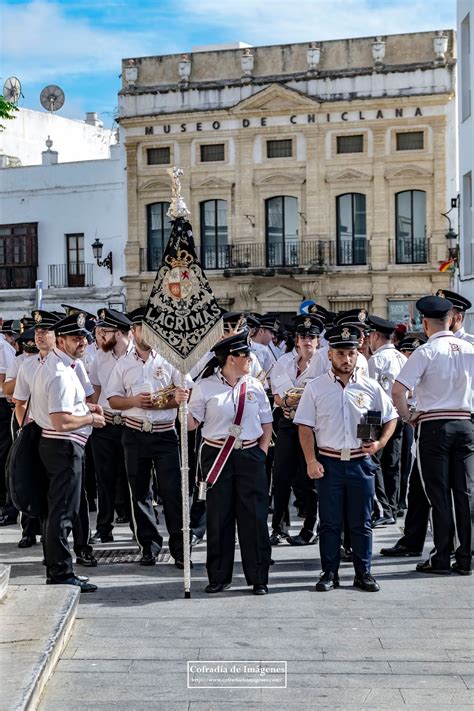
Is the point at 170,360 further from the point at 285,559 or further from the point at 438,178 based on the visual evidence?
the point at 438,178

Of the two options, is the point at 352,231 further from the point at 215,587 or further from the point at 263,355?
the point at 215,587

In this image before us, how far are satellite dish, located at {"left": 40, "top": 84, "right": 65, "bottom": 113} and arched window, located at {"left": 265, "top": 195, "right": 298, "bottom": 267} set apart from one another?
1308 centimetres

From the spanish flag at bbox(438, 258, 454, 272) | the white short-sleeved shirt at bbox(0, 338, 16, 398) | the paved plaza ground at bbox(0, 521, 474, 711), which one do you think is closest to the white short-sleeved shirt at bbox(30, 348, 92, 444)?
the paved plaza ground at bbox(0, 521, 474, 711)

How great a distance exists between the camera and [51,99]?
4875 centimetres

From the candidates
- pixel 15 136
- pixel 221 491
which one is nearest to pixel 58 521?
pixel 221 491

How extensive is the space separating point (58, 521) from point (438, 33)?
33.4 m

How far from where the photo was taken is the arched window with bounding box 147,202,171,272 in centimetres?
4162

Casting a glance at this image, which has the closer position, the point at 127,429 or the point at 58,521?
the point at 58,521

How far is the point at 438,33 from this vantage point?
38.4 meters

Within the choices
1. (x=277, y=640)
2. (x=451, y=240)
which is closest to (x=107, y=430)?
(x=277, y=640)

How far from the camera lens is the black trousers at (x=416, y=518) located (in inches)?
381

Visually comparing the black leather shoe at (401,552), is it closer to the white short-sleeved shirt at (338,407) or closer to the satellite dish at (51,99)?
the white short-sleeved shirt at (338,407)

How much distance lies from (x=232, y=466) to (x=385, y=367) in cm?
337

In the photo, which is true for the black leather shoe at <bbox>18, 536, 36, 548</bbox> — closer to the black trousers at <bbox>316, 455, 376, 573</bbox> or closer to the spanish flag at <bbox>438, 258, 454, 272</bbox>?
the black trousers at <bbox>316, 455, 376, 573</bbox>
